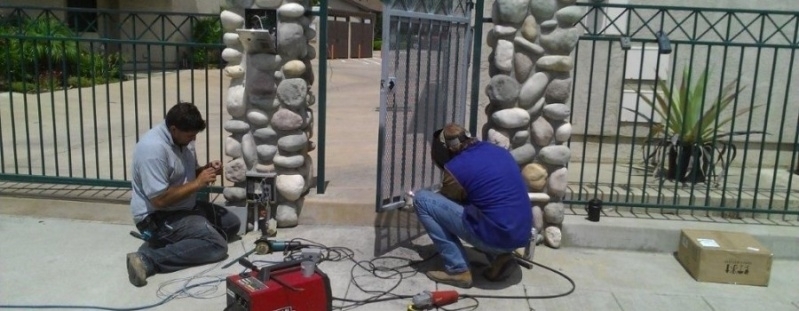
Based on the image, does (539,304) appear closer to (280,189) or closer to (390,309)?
(390,309)

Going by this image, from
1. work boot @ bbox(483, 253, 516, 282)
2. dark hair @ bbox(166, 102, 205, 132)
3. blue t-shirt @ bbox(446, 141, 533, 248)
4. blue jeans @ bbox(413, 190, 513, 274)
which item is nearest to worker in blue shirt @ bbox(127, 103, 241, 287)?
dark hair @ bbox(166, 102, 205, 132)

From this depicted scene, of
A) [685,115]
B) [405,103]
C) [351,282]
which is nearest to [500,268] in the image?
[351,282]

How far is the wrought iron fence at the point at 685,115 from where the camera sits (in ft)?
19.1

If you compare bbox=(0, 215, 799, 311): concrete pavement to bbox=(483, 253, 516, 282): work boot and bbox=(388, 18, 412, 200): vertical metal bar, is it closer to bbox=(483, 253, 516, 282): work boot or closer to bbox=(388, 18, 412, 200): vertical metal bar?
bbox=(483, 253, 516, 282): work boot

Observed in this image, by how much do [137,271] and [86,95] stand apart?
9064mm

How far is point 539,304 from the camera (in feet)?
14.0

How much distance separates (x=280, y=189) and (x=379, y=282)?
4.14ft

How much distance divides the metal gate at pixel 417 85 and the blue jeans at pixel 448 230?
1.19 ft

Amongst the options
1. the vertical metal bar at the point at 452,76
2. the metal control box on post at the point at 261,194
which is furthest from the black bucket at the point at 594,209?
the metal control box on post at the point at 261,194

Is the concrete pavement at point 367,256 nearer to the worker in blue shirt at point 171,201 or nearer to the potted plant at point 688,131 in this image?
the worker in blue shirt at point 171,201

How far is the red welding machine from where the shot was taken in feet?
11.2

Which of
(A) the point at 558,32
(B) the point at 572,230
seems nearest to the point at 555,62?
(A) the point at 558,32

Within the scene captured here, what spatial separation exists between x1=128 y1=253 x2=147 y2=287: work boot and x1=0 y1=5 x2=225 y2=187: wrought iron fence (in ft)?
5.20

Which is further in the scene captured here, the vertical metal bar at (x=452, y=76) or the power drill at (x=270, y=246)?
the vertical metal bar at (x=452, y=76)
